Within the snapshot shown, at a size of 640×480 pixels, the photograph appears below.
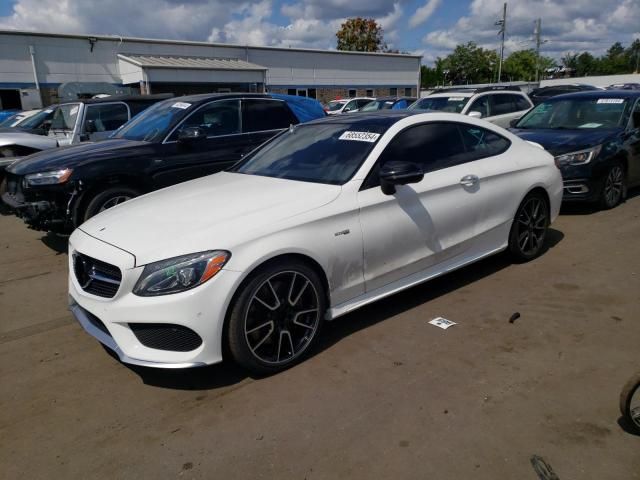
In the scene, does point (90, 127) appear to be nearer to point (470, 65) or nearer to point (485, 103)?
point (485, 103)

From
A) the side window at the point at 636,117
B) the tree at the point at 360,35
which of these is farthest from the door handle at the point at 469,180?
the tree at the point at 360,35

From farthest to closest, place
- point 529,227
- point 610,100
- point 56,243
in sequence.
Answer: point 610,100 → point 56,243 → point 529,227

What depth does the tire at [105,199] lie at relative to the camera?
230 inches

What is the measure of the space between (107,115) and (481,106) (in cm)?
748

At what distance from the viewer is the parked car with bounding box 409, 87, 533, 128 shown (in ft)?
35.9

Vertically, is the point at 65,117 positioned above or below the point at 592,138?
above

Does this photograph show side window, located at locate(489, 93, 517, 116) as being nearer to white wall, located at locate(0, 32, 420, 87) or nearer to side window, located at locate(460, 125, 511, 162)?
side window, located at locate(460, 125, 511, 162)

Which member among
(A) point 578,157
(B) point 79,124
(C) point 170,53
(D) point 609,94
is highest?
(C) point 170,53

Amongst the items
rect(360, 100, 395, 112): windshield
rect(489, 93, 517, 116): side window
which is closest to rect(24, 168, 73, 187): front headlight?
rect(489, 93, 517, 116): side window

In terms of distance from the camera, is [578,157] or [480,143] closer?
[480,143]

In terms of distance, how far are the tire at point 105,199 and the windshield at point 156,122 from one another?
748 mm

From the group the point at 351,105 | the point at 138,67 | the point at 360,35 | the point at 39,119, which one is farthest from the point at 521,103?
the point at 360,35

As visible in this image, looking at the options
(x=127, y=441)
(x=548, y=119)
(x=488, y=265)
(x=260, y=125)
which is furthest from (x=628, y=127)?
(x=127, y=441)

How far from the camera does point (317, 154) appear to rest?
162 inches
